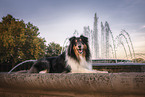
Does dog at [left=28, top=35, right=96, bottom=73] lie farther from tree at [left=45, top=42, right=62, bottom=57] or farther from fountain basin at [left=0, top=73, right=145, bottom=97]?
tree at [left=45, top=42, right=62, bottom=57]

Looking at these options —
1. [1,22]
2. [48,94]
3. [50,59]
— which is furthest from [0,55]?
[48,94]

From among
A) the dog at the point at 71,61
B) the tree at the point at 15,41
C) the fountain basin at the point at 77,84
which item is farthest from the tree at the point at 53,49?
the fountain basin at the point at 77,84

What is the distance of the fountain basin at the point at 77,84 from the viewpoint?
1112mm

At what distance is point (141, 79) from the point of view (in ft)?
3.46

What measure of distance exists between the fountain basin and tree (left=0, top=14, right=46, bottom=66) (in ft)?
69.9

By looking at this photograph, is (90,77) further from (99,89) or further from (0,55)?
(0,55)

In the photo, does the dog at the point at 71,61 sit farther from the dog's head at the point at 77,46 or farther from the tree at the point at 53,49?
the tree at the point at 53,49

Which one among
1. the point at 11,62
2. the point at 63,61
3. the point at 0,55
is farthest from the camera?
the point at 11,62

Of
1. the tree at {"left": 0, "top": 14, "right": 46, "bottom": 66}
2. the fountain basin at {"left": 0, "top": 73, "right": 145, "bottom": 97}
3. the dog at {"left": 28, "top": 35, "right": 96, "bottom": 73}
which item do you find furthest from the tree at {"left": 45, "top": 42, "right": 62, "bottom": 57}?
the fountain basin at {"left": 0, "top": 73, "right": 145, "bottom": 97}

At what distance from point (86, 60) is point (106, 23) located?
9.15m

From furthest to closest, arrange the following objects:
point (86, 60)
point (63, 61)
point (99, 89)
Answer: point (86, 60)
point (63, 61)
point (99, 89)

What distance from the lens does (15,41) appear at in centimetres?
2227

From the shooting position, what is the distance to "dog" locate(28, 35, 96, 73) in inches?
203

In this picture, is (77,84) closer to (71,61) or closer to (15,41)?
(71,61)
